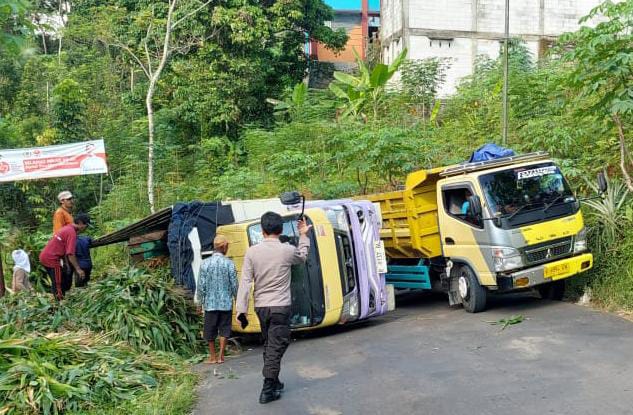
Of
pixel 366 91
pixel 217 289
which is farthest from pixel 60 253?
pixel 366 91

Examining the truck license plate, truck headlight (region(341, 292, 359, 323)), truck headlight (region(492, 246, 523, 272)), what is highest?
truck headlight (region(492, 246, 523, 272))

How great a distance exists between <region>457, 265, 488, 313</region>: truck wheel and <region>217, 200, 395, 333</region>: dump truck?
1.24 metres

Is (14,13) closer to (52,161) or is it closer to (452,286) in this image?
(452,286)

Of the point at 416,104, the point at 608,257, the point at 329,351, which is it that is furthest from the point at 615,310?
the point at 416,104

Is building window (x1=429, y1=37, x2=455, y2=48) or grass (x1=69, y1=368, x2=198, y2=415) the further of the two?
building window (x1=429, y1=37, x2=455, y2=48)

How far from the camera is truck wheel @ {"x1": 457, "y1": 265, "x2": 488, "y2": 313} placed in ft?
30.4

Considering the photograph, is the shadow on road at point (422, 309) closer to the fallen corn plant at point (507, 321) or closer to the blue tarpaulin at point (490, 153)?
the fallen corn plant at point (507, 321)

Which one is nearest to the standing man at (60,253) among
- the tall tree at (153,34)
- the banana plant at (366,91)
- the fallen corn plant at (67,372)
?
the fallen corn plant at (67,372)

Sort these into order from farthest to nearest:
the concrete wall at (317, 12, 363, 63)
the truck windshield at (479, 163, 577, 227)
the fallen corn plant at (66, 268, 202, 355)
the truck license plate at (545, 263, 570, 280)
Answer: the concrete wall at (317, 12, 363, 63)
the truck windshield at (479, 163, 577, 227)
the truck license plate at (545, 263, 570, 280)
the fallen corn plant at (66, 268, 202, 355)

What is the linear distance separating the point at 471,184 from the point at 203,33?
13755mm

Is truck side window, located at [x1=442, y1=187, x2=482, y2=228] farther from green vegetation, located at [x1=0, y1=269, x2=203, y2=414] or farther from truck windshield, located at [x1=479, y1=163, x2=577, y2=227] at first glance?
green vegetation, located at [x1=0, y1=269, x2=203, y2=414]

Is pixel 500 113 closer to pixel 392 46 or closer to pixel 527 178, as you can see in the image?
pixel 527 178

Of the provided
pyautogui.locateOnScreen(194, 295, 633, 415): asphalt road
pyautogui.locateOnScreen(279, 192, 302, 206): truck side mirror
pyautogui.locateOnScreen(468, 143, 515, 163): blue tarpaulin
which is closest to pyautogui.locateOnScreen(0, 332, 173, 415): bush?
pyautogui.locateOnScreen(194, 295, 633, 415): asphalt road

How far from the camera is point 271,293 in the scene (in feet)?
18.9
